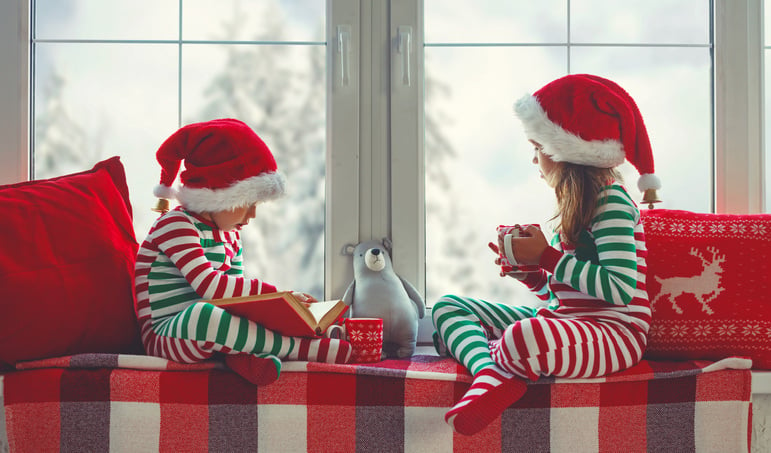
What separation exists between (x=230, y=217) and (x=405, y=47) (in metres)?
0.63

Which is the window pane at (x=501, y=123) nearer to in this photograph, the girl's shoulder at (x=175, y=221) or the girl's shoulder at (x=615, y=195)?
the girl's shoulder at (x=615, y=195)

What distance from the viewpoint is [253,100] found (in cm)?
166

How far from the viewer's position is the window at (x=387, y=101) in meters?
1.64

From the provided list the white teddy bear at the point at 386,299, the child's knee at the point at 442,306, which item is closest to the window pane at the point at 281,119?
the white teddy bear at the point at 386,299

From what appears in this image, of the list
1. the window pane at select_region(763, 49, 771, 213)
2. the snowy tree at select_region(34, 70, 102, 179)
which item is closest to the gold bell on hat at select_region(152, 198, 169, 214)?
the snowy tree at select_region(34, 70, 102, 179)

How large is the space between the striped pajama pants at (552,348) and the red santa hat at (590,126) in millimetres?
347

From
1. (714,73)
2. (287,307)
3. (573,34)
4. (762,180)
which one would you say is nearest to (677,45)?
(714,73)

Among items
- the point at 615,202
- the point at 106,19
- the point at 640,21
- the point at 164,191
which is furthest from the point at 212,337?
the point at 640,21

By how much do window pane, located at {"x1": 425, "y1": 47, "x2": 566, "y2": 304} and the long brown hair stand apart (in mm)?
308

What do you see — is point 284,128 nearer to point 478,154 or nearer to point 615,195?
point 478,154

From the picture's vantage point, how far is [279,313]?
120 centimetres

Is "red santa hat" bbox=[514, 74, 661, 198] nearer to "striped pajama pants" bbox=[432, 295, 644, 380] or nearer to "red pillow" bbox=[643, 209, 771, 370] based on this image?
"red pillow" bbox=[643, 209, 771, 370]

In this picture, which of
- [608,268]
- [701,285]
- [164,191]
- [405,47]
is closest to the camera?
[608,268]

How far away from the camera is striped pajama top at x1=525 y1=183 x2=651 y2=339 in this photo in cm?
124
